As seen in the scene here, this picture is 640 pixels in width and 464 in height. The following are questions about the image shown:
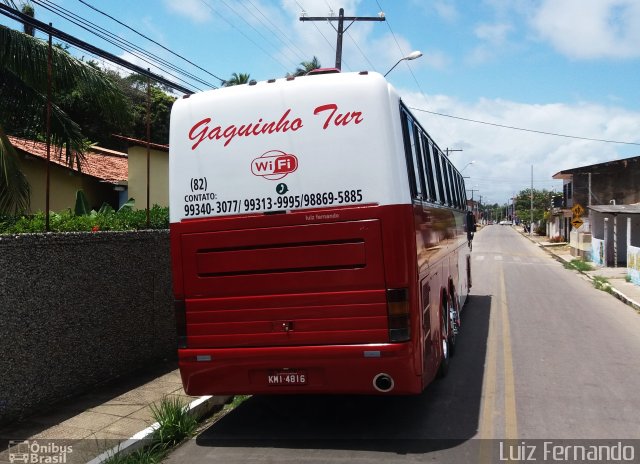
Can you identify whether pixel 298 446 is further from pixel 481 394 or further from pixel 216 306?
pixel 481 394

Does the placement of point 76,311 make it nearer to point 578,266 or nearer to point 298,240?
point 298,240

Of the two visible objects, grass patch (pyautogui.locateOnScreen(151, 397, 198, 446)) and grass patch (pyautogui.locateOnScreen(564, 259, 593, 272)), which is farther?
grass patch (pyautogui.locateOnScreen(564, 259, 593, 272))

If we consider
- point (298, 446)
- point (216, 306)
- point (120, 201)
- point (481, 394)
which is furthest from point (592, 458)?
point (120, 201)

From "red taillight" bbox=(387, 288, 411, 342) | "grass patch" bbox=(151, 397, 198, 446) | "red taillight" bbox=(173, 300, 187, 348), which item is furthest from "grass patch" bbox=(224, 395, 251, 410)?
"red taillight" bbox=(387, 288, 411, 342)

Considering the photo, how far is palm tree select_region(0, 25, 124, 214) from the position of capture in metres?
8.17

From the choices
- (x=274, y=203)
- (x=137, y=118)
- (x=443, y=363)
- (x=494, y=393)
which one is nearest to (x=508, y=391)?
(x=494, y=393)

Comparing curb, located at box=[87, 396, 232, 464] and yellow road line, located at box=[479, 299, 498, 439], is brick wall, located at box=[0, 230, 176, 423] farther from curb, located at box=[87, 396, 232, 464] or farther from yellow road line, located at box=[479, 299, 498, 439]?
yellow road line, located at box=[479, 299, 498, 439]

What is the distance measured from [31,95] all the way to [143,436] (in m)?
5.81

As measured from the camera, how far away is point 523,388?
7469 mm

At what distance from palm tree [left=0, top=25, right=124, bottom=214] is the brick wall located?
5.23 feet

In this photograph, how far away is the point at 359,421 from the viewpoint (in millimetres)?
6312

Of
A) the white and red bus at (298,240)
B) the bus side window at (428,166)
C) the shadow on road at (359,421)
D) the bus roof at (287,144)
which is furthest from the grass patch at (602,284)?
the bus roof at (287,144)

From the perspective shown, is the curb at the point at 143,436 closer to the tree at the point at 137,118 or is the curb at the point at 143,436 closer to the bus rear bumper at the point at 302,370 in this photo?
the bus rear bumper at the point at 302,370

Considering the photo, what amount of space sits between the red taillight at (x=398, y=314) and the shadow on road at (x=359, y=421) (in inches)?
40.0
